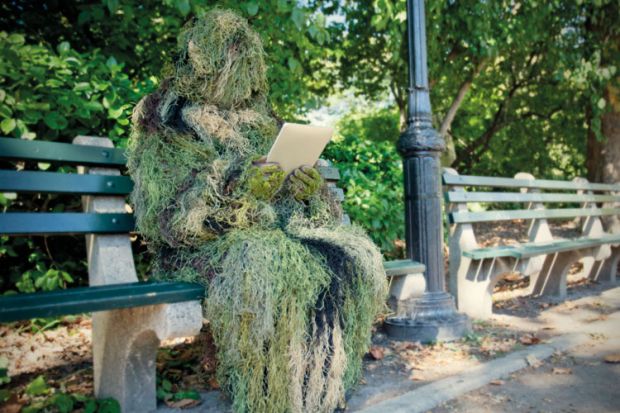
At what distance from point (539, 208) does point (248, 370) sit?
14.3 ft

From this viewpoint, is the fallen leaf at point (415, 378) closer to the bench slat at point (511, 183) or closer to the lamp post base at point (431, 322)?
the lamp post base at point (431, 322)

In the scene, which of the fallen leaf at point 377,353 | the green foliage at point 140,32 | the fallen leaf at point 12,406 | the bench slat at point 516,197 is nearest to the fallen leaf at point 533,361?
the fallen leaf at point 377,353

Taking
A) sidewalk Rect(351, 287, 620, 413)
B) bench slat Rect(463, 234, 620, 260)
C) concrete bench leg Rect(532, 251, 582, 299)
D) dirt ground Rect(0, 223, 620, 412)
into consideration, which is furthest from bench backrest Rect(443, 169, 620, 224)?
sidewalk Rect(351, 287, 620, 413)

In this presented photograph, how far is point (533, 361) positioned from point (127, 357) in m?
2.31

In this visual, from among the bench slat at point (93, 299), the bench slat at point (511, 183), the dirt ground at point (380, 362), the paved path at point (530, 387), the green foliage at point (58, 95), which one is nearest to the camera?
the bench slat at point (93, 299)

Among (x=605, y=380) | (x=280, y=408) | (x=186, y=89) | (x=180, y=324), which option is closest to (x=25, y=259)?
(x=186, y=89)

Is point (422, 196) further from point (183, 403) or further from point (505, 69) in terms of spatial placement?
point (505, 69)

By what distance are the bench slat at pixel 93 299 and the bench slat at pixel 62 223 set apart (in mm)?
423

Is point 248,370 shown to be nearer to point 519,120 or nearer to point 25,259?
point 25,259

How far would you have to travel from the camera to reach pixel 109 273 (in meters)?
2.54

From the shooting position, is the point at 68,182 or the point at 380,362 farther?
the point at 380,362

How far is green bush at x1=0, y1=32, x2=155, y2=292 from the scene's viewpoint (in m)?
2.97

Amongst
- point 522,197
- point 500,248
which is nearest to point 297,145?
point 500,248

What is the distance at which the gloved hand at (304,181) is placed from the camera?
2.63 meters
